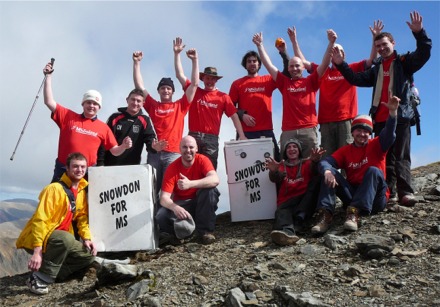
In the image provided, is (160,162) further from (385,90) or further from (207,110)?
(385,90)

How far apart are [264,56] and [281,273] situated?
535 centimetres

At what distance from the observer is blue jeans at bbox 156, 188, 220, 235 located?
7965mm

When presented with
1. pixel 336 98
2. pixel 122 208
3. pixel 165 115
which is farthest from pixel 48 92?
pixel 336 98

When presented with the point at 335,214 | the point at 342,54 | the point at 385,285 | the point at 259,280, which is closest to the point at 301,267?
the point at 259,280

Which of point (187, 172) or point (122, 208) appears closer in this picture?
point (122, 208)

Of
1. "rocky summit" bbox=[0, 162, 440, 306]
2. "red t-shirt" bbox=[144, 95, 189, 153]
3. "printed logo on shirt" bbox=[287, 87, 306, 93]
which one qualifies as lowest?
"rocky summit" bbox=[0, 162, 440, 306]

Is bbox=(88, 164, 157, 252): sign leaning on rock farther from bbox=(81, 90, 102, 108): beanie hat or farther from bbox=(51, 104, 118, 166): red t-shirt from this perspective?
bbox=(81, 90, 102, 108): beanie hat

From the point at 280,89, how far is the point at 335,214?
304cm

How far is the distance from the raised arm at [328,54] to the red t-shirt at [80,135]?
446cm

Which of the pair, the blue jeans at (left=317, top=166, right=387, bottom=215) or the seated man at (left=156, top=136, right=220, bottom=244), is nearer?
the blue jeans at (left=317, top=166, right=387, bottom=215)

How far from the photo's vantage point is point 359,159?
26.0ft

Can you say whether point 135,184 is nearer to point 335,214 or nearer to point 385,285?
point 335,214

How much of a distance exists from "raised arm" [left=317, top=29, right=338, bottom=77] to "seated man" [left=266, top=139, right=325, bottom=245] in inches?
67.5

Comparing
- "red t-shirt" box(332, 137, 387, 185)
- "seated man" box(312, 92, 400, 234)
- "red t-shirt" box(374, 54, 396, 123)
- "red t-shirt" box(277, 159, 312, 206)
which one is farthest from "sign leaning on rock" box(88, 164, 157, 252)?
"red t-shirt" box(374, 54, 396, 123)
